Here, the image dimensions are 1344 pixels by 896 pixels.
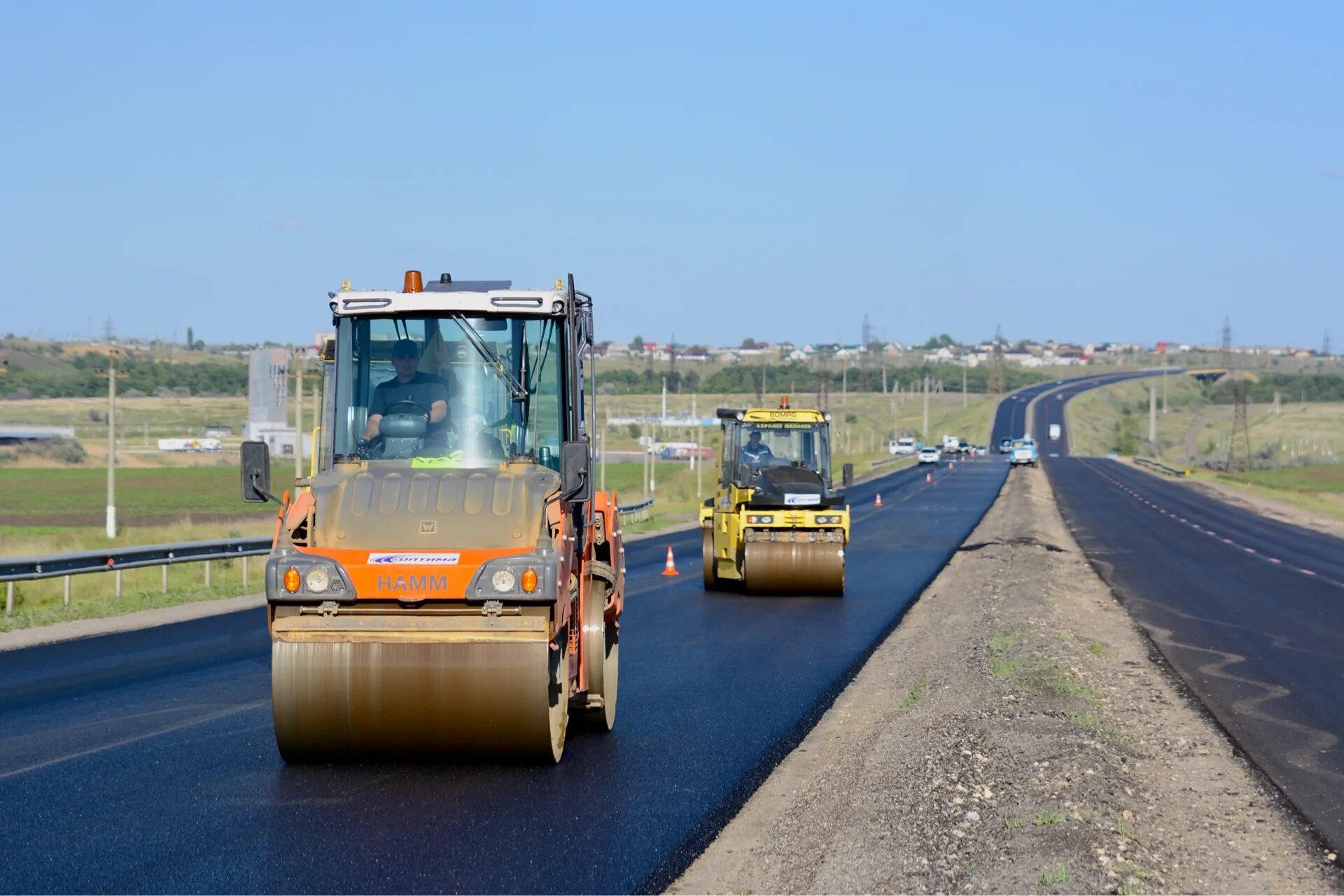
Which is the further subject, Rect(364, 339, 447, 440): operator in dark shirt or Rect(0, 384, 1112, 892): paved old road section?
Rect(364, 339, 447, 440): operator in dark shirt

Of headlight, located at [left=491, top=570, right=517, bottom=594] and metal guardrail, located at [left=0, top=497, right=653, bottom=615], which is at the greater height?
headlight, located at [left=491, top=570, right=517, bottom=594]

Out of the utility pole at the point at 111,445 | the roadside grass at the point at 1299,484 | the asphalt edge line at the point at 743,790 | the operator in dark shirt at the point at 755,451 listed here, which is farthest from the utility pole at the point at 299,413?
the roadside grass at the point at 1299,484

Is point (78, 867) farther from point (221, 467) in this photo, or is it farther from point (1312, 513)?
point (221, 467)

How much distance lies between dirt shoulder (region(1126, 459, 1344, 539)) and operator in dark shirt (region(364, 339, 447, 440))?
126 ft

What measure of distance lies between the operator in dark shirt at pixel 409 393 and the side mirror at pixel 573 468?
101 cm

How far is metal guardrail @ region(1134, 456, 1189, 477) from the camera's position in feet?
288

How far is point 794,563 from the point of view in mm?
21969

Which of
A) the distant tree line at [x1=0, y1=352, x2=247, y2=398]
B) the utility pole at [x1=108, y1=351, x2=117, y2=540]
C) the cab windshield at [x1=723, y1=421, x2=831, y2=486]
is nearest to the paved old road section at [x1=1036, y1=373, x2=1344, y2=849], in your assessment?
the cab windshield at [x1=723, y1=421, x2=831, y2=486]

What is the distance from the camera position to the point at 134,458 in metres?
106

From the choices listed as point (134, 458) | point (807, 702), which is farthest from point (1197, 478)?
point (807, 702)

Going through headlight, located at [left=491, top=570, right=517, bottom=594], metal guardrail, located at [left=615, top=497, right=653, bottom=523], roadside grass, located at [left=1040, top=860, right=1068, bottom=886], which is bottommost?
metal guardrail, located at [left=615, top=497, right=653, bottom=523]

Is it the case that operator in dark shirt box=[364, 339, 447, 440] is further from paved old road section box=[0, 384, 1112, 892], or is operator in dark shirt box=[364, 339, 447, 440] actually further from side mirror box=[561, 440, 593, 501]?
paved old road section box=[0, 384, 1112, 892]

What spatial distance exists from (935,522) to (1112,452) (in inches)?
4069

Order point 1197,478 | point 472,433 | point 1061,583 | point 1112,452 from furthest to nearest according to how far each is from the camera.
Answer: point 1112,452 → point 1197,478 → point 1061,583 → point 472,433
